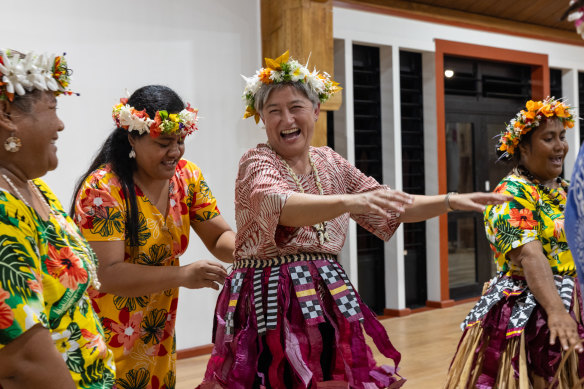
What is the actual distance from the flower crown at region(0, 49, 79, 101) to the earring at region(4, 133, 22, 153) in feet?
0.27

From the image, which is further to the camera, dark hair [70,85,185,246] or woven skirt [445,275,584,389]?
woven skirt [445,275,584,389]

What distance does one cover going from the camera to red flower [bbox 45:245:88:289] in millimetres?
1420

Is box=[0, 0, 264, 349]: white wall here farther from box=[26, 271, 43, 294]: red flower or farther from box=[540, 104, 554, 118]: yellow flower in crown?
box=[26, 271, 43, 294]: red flower

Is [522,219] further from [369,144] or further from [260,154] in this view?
[369,144]

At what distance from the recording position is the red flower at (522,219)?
2578 mm

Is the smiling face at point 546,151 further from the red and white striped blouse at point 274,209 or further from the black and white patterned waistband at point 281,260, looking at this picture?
the black and white patterned waistband at point 281,260

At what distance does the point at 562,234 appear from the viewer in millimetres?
2602

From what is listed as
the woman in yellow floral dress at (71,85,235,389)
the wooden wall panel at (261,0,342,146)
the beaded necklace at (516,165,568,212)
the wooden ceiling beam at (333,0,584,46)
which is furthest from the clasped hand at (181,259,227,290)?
the wooden ceiling beam at (333,0,584,46)

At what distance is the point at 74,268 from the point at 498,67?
6468mm

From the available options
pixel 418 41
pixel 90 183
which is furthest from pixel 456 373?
pixel 418 41

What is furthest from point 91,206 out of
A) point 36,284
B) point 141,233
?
point 36,284

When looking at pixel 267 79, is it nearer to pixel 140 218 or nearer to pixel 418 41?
pixel 140 218

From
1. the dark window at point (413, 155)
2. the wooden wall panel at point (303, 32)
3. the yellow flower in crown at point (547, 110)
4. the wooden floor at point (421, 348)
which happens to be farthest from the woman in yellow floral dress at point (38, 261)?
the dark window at point (413, 155)

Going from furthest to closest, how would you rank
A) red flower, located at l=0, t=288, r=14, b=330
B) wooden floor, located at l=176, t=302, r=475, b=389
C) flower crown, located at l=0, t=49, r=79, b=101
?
wooden floor, located at l=176, t=302, r=475, b=389, flower crown, located at l=0, t=49, r=79, b=101, red flower, located at l=0, t=288, r=14, b=330
